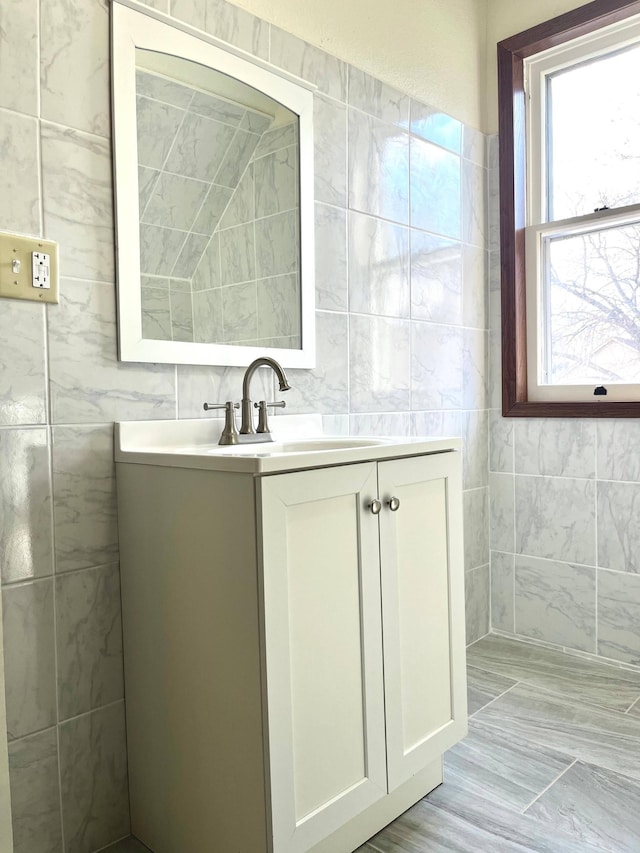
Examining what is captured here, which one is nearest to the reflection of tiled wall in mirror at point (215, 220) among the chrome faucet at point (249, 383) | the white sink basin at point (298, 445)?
the chrome faucet at point (249, 383)

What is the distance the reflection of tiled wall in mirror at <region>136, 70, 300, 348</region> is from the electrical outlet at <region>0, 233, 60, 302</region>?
0.21 m

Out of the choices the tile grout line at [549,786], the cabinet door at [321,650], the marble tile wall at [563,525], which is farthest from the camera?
the marble tile wall at [563,525]

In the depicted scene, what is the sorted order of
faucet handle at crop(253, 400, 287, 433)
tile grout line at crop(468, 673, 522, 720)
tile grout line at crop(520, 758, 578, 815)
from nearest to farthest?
tile grout line at crop(520, 758, 578, 815), faucet handle at crop(253, 400, 287, 433), tile grout line at crop(468, 673, 522, 720)

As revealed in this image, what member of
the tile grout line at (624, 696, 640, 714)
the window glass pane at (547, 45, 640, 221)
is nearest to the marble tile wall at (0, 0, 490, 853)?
the window glass pane at (547, 45, 640, 221)

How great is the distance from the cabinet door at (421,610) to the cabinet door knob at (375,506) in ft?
0.08

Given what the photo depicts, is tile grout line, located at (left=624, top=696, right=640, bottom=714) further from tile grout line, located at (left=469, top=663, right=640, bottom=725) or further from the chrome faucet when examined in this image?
the chrome faucet

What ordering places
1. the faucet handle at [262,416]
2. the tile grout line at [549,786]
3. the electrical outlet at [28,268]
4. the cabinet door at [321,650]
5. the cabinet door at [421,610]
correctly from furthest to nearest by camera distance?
the faucet handle at [262,416]
the tile grout line at [549,786]
the cabinet door at [421,610]
the electrical outlet at [28,268]
the cabinet door at [321,650]

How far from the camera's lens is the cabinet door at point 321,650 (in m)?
1.12

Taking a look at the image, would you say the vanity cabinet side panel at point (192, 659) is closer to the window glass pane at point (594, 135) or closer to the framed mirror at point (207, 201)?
the framed mirror at point (207, 201)

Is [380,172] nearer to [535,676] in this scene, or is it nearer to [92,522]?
[92,522]

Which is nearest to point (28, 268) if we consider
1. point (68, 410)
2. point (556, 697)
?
point (68, 410)

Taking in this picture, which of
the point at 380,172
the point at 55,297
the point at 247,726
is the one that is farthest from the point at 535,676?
the point at 55,297

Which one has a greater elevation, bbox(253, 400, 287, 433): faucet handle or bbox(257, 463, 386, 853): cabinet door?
bbox(253, 400, 287, 433): faucet handle

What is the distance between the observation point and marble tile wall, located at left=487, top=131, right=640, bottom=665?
7.30 feet
